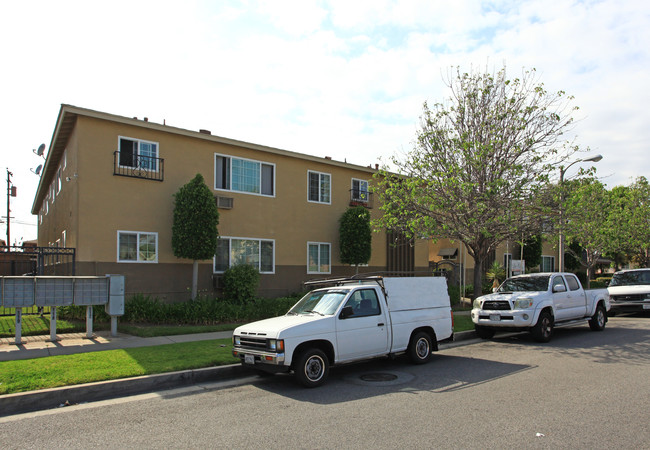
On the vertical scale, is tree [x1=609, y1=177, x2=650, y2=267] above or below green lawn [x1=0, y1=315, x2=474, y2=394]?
above

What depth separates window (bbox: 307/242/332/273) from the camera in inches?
782

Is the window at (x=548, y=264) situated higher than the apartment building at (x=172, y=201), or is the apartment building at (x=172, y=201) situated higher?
the apartment building at (x=172, y=201)

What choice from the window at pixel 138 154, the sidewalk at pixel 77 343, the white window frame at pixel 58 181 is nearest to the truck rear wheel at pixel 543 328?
the sidewalk at pixel 77 343

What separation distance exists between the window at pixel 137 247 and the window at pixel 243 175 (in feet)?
9.96

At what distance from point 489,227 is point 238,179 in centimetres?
899

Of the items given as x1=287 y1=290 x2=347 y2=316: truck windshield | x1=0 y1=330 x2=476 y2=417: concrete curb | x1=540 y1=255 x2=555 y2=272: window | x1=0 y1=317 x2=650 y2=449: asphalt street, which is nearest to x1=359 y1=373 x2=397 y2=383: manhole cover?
x1=0 y1=317 x2=650 y2=449: asphalt street

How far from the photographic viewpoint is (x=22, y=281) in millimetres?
10945

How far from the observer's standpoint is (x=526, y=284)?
1350cm

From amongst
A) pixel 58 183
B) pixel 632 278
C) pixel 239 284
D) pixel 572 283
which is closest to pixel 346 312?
pixel 239 284

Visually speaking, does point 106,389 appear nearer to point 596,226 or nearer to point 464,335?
point 464,335

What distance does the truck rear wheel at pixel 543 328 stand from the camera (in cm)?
1226

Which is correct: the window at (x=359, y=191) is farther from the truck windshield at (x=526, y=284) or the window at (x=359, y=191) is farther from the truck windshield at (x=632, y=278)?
the truck windshield at (x=632, y=278)

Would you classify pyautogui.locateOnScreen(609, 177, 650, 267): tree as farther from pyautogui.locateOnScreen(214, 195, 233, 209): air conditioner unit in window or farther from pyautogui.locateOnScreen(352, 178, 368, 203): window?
pyautogui.locateOnScreen(214, 195, 233, 209): air conditioner unit in window

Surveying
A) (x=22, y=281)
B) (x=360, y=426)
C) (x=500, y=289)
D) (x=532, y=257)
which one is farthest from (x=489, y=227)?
(x=532, y=257)
